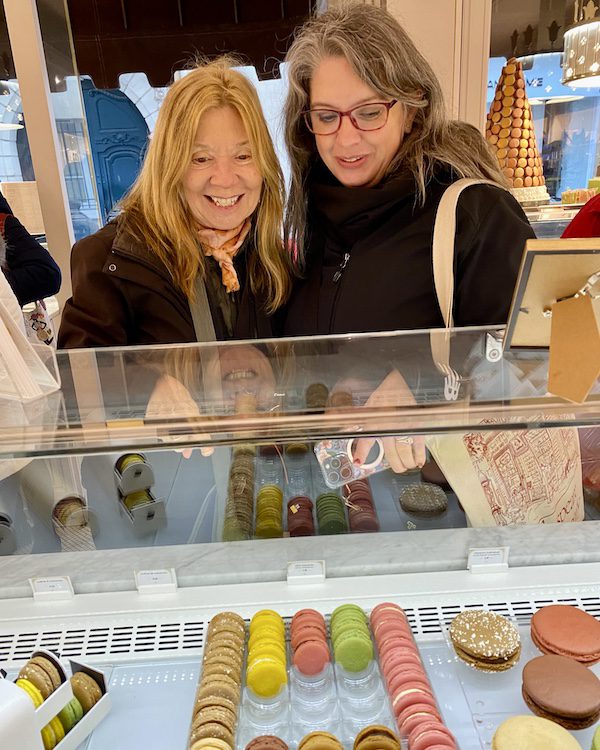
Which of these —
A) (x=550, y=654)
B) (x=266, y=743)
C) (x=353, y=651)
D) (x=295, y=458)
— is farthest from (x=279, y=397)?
(x=550, y=654)

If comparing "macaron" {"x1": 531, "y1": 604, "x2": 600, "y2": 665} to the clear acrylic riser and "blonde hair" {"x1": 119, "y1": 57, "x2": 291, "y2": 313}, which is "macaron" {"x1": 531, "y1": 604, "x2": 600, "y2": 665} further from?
"blonde hair" {"x1": 119, "y1": 57, "x2": 291, "y2": 313}

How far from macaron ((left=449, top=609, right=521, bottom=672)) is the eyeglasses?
134 centimetres

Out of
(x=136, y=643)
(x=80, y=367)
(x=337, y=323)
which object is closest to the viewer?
(x=136, y=643)

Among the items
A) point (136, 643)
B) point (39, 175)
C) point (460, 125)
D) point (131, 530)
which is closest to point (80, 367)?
point (131, 530)

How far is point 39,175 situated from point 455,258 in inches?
131

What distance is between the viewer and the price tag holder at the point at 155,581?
4.17 feet

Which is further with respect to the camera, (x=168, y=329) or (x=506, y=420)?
(x=168, y=329)

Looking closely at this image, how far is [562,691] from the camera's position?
1032 mm

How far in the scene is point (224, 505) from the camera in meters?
1.50

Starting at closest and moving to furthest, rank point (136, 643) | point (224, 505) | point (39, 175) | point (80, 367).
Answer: point (136, 643), point (80, 367), point (224, 505), point (39, 175)

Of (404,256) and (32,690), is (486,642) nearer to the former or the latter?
(32,690)

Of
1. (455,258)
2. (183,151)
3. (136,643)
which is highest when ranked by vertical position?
(183,151)

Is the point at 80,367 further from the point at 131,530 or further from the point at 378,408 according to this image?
the point at 378,408

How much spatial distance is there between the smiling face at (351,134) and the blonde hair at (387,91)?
0.9 inches
